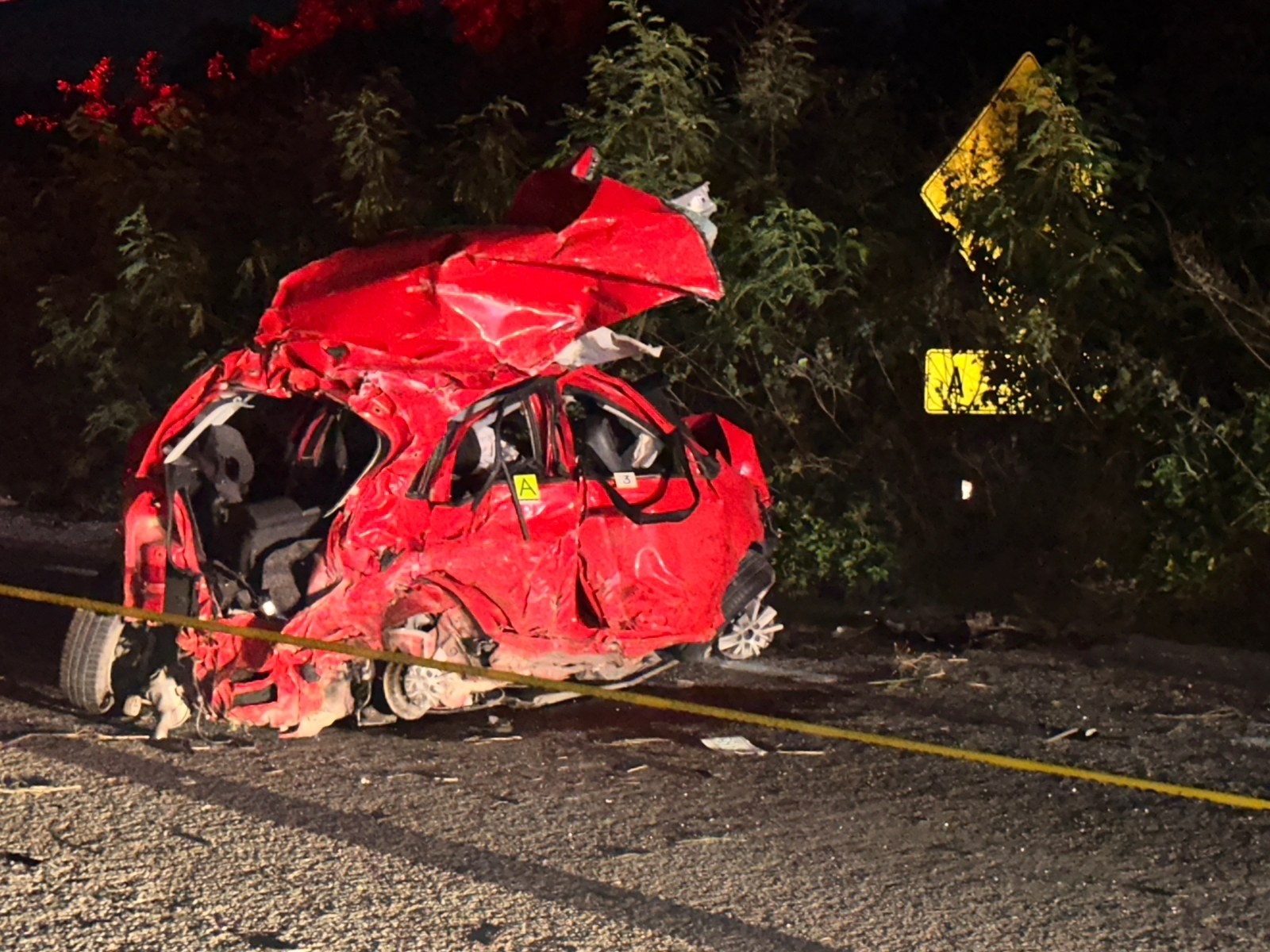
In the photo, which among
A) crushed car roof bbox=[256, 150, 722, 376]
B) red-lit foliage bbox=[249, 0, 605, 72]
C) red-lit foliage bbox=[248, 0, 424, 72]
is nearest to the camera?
crushed car roof bbox=[256, 150, 722, 376]

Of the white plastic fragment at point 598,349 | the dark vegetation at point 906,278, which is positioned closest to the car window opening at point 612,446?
the white plastic fragment at point 598,349

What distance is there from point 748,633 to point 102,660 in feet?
10.8

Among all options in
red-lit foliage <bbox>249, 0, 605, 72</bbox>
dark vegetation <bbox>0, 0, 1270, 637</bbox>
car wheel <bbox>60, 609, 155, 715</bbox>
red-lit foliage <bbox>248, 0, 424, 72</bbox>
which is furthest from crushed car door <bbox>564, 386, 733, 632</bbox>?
red-lit foliage <bbox>248, 0, 424, 72</bbox>

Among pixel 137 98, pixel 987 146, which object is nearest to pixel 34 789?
pixel 987 146

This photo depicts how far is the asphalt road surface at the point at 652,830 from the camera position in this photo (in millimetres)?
5496

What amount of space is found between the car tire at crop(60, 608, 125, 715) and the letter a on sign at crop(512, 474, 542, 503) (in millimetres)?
1871

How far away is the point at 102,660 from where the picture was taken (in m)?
8.31

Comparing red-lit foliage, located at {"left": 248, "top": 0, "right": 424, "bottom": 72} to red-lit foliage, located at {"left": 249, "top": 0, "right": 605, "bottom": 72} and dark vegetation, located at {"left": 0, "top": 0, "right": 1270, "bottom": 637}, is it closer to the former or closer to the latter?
red-lit foliage, located at {"left": 249, "top": 0, "right": 605, "bottom": 72}

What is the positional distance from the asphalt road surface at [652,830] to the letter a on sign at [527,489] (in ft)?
3.39

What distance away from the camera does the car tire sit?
8.32 metres

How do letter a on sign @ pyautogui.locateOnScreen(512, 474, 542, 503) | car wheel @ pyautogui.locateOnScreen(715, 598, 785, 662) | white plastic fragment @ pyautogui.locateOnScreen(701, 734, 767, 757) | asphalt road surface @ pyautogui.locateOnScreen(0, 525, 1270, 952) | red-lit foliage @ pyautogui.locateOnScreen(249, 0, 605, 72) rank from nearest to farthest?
asphalt road surface @ pyautogui.locateOnScreen(0, 525, 1270, 952) → white plastic fragment @ pyautogui.locateOnScreen(701, 734, 767, 757) → letter a on sign @ pyautogui.locateOnScreen(512, 474, 542, 503) → car wheel @ pyautogui.locateOnScreen(715, 598, 785, 662) → red-lit foliage @ pyautogui.locateOnScreen(249, 0, 605, 72)

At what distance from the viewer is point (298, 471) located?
898 cm

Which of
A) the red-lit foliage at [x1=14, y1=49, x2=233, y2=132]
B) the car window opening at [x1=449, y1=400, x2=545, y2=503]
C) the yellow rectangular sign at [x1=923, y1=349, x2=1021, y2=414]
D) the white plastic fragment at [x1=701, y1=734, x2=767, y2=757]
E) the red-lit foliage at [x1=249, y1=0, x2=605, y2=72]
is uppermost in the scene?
the red-lit foliage at [x1=249, y1=0, x2=605, y2=72]

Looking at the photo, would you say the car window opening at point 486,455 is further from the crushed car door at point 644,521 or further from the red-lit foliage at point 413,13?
the red-lit foliage at point 413,13
